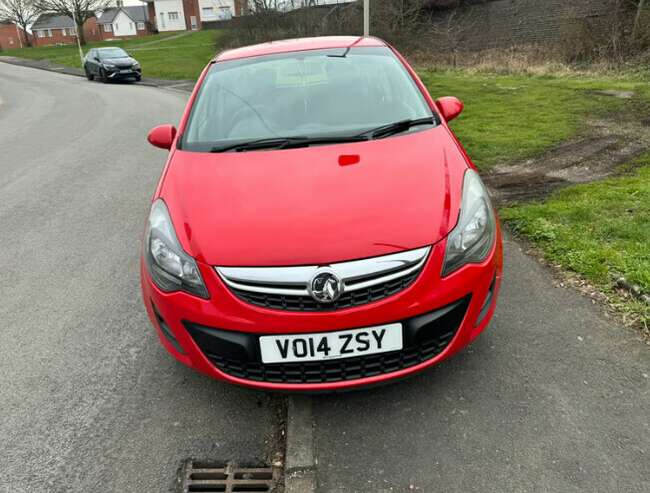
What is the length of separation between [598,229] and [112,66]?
75.7 ft

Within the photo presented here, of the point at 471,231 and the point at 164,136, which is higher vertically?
the point at 164,136

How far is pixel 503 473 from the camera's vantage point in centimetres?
213

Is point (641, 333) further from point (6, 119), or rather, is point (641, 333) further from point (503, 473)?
point (6, 119)

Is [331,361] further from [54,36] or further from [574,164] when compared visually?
[54,36]

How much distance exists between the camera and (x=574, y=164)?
616 centimetres

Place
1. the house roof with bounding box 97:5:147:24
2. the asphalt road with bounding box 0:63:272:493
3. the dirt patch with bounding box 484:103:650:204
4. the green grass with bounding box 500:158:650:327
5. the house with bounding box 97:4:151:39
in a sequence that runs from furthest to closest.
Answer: the house roof with bounding box 97:5:147:24
the house with bounding box 97:4:151:39
the dirt patch with bounding box 484:103:650:204
the green grass with bounding box 500:158:650:327
the asphalt road with bounding box 0:63:272:493

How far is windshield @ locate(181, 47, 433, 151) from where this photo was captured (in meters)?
3.23

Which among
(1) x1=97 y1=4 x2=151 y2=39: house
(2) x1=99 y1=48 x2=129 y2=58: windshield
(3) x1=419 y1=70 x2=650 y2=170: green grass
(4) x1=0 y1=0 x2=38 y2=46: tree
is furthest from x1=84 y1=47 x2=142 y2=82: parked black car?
(1) x1=97 y1=4 x2=151 y2=39: house

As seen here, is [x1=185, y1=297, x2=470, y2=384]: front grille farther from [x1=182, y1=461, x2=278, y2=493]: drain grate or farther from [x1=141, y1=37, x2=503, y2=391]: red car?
[x1=182, y1=461, x2=278, y2=493]: drain grate

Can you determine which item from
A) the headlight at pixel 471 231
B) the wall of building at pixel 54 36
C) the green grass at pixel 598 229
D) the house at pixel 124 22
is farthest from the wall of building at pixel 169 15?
the headlight at pixel 471 231

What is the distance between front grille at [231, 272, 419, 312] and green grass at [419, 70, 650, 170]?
14.8ft

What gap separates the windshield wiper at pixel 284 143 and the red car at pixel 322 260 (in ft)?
0.05

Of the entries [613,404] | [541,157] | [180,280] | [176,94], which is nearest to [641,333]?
[613,404]

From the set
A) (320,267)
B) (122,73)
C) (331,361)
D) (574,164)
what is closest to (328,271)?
(320,267)
